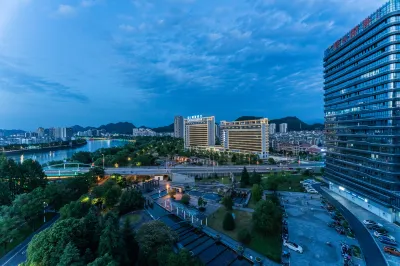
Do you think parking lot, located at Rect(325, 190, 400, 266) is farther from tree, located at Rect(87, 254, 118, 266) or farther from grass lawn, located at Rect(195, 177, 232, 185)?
tree, located at Rect(87, 254, 118, 266)

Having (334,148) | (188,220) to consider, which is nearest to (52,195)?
(188,220)

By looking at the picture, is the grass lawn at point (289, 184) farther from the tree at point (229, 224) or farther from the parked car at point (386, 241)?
the tree at point (229, 224)

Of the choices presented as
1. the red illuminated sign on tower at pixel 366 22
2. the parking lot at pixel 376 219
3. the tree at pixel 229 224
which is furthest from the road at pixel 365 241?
the red illuminated sign on tower at pixel 366 22

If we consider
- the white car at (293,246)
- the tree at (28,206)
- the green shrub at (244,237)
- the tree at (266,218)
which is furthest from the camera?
the tree at (28,206)

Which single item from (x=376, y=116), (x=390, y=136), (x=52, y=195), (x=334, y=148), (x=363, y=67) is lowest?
(x=52, y=195)

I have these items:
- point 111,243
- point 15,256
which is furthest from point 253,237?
point 15,256

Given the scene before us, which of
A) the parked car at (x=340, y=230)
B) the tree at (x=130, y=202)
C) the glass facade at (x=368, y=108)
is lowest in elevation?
the parked car at (x=340, y=230)

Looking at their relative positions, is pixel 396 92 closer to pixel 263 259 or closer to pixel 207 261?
pixel 263 259
